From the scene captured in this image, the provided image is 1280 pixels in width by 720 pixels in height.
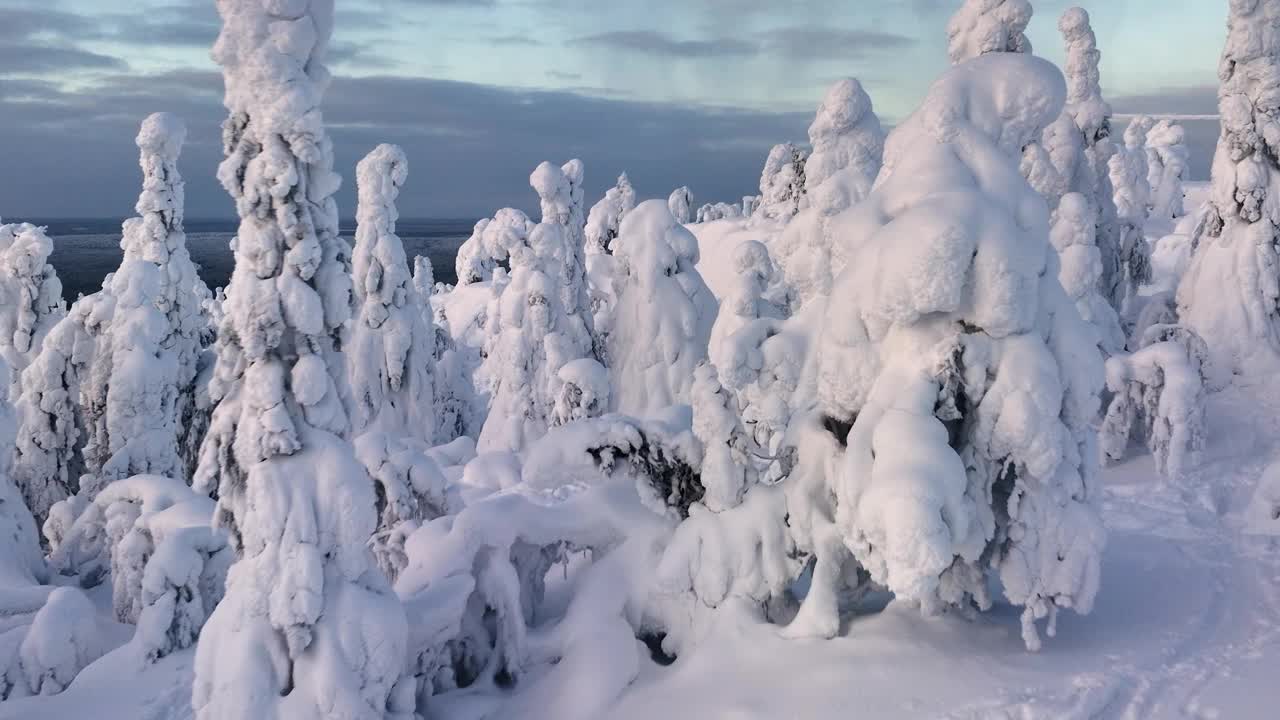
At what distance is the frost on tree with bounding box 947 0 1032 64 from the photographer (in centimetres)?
1034

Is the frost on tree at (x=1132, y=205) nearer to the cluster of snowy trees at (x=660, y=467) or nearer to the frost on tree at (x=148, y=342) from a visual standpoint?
the cluster of snowy trees at (x=660, y=467)

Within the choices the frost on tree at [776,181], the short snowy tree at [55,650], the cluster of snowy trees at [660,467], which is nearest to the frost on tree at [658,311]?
the cluster of snowy trees at [660,467]

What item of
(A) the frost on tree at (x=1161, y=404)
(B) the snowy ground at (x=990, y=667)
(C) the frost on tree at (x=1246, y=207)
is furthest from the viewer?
(C) the frost on tree at (x=1246, y=207)

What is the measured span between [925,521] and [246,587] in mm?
5285

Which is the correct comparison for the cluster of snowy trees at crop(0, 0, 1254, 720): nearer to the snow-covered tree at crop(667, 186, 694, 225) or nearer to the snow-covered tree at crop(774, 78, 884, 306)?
the snow-covered tree at crop(774, 78, 884, 306)

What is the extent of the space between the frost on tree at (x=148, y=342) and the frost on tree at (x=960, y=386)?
14.7 m

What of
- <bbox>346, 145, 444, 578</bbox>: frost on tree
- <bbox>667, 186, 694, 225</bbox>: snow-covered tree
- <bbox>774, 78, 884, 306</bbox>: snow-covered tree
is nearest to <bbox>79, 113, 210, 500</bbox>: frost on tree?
<bbox>346, 145, 444, 578</bbox>: frost on tree

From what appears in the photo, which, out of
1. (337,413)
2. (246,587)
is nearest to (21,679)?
(246,587)

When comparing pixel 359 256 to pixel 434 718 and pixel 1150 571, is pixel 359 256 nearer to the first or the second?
pixel 434 718

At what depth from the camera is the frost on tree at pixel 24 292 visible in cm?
2070

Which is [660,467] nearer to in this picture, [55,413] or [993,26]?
[993,26]

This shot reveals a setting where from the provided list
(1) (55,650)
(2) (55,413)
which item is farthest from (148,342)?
(1) (55,650)

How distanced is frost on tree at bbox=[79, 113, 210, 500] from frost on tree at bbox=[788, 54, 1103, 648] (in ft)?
48.1

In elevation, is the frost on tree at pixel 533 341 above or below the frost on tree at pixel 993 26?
below
